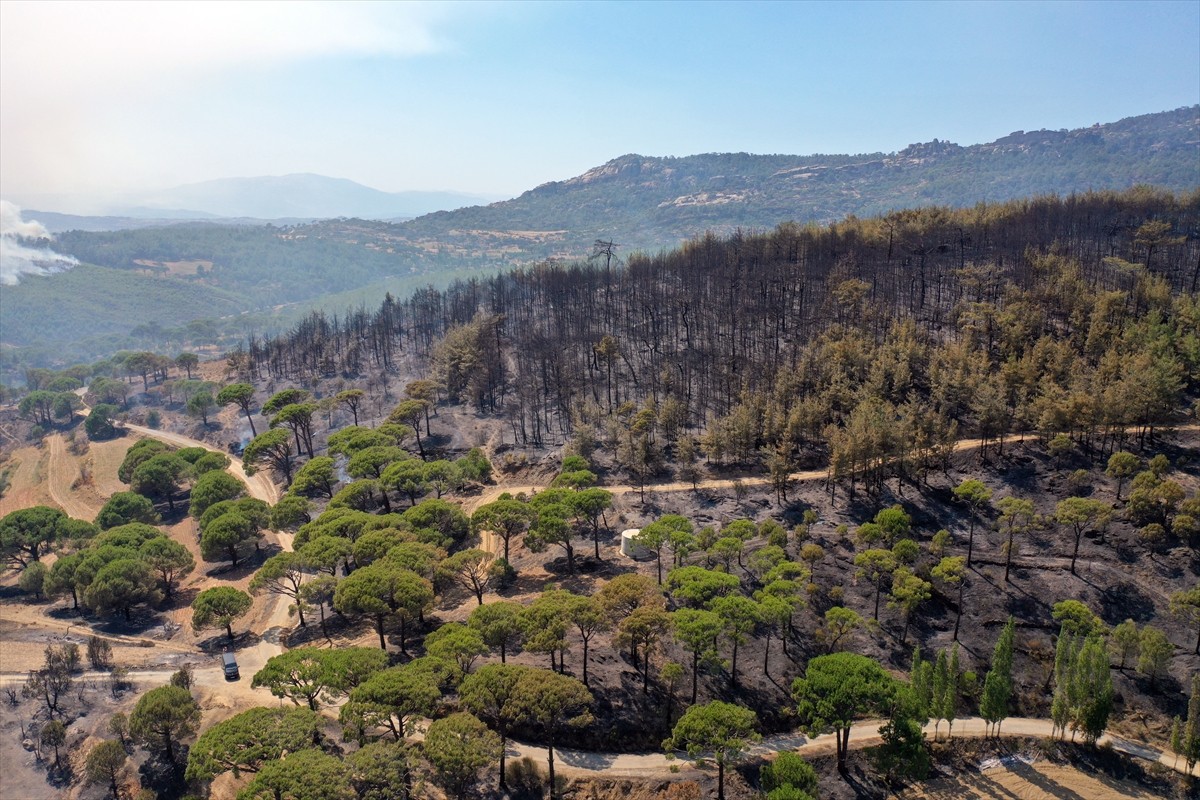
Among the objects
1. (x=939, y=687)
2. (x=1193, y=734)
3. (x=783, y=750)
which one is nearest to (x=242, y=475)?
(x=783, y=750)

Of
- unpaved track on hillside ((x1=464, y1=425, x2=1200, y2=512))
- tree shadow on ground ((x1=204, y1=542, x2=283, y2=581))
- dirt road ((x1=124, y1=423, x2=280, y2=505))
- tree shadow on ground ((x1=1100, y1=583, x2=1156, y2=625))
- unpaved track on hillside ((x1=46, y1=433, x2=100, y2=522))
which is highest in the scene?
unpaved track on hillside ((x1=464, y1=425, x2=1200, y2=512))

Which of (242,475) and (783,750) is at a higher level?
(242,475)

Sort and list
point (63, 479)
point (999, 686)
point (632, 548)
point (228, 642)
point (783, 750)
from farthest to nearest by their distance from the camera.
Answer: point (63, 479)
point (632, 548)
point (228, 642)
point (999, 686)
point (783, 750)

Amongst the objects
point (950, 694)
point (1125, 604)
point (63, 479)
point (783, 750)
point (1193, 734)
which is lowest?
point (63, 479)

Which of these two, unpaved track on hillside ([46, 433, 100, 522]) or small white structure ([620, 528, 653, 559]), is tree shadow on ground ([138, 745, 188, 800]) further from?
unpaved track on hillside ([46, 433, 100, 522])

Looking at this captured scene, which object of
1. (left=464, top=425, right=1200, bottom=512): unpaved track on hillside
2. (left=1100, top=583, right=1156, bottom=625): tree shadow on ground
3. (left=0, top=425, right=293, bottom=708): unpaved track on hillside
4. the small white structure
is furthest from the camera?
(left=464, top=425, right=1200, bottom=512): unpaved track on hillside

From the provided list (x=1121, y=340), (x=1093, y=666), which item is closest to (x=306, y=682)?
(x=1093, y=666)

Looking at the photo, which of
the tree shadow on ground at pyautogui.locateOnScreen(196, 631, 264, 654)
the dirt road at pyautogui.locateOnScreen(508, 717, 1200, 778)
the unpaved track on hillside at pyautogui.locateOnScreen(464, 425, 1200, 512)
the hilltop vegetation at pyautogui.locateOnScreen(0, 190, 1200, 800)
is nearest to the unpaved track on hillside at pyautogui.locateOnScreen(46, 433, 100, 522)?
the hilltop vegetation at pyautogui.locateOnScreen(0, 190, 1200, 800)

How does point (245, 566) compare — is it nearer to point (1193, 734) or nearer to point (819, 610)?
point (819, 610)

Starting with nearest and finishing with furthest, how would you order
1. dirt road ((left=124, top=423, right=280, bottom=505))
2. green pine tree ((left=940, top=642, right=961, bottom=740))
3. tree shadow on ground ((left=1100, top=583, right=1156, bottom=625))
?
green pine tree ((left=940, top=642, right=961, bottom=740)) → tree shadow on ground ((left=1100, top=583, right=1156, bottom=625)) → dirt road ((left=124, top=423, right=280, bottom=505))

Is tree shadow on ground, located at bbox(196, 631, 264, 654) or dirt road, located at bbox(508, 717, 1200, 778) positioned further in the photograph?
tree shadow on ground, located at bbox(196, 631, 264, 654)

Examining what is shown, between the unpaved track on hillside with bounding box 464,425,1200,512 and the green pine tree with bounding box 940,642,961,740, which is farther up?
the unpaved track on hillside with bounding box 464,425,1200,512

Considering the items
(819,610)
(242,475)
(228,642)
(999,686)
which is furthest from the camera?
(242,475)
